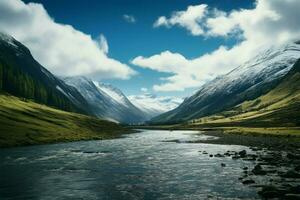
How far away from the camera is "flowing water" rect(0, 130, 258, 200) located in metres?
60.1

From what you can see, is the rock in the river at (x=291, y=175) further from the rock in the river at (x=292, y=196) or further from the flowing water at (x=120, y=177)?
the rock in the river at (x=292, y=196)

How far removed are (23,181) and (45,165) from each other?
2229cm

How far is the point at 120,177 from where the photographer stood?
252 feet

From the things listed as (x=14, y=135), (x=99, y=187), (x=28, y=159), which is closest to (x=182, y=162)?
(x=99, y=187)

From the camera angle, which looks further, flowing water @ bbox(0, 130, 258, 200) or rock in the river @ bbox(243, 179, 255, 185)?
rock in the river @ bbox(243, 179, 255, 185)

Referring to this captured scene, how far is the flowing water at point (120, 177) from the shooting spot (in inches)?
2366

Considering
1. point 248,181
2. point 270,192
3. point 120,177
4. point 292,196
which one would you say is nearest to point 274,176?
point 248,181

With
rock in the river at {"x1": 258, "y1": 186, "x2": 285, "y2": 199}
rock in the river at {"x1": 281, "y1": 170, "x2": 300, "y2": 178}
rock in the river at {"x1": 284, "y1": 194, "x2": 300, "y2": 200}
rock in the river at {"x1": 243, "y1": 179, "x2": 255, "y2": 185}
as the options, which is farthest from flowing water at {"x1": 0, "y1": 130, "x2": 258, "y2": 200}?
rock in the river at {"x1": 281, "y1": 170, "x2": 300, "y2": 178}

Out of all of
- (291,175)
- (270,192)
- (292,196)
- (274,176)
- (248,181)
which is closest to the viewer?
(292,196)

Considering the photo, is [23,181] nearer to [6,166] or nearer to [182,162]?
[6,166]

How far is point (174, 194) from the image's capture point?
59719mm

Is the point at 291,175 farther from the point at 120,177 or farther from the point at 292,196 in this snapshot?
the point at 120,177

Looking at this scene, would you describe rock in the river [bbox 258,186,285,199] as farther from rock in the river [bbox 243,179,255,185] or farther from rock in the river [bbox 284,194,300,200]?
rock in the river [bbox 243,179,255,185]

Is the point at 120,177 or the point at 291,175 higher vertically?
the point at 291,175
